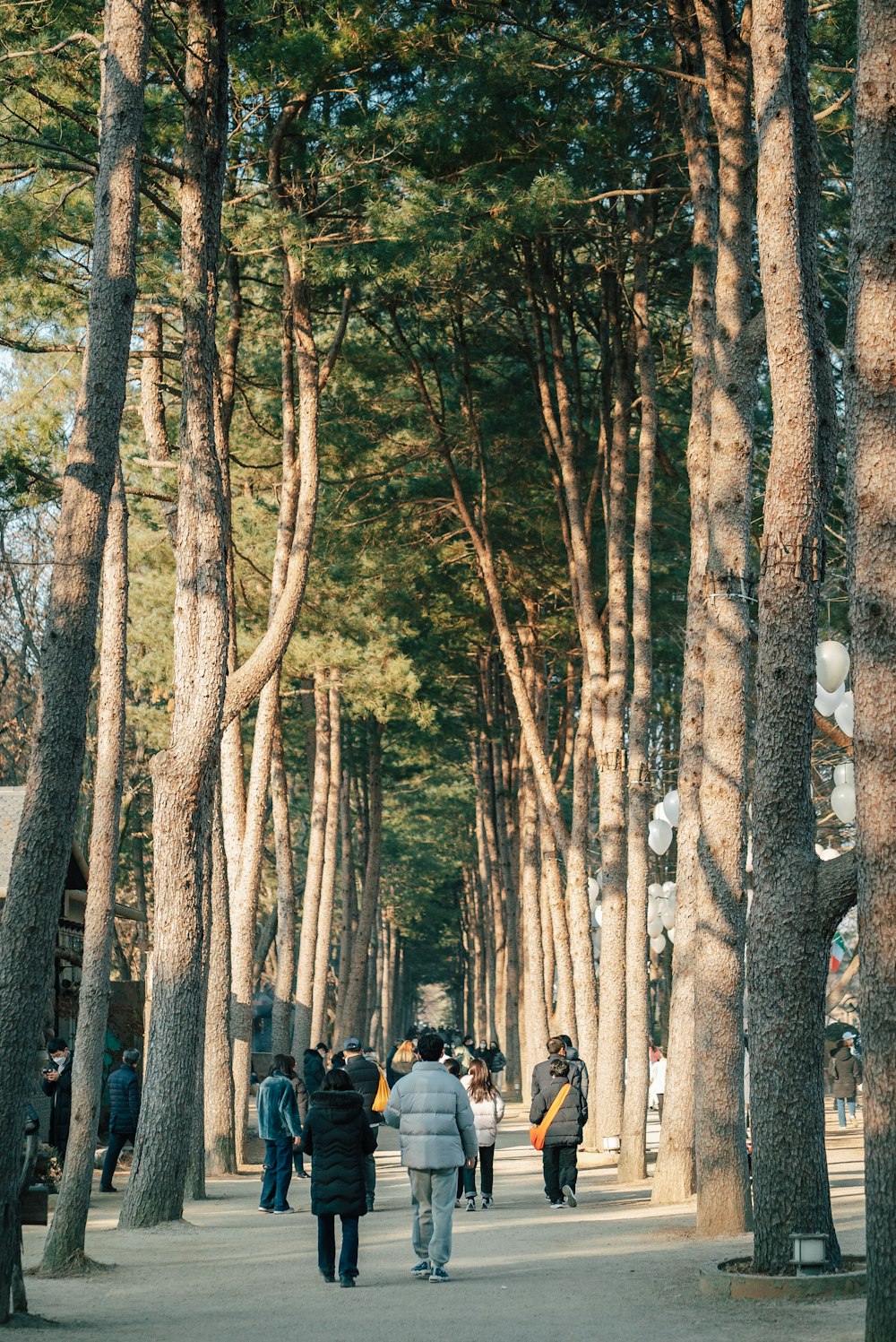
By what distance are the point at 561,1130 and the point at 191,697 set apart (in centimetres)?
544

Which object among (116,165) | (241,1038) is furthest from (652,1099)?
(116,165)

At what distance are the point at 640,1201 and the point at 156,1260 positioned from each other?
545 centimetres

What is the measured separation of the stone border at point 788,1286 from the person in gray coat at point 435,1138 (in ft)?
6.49

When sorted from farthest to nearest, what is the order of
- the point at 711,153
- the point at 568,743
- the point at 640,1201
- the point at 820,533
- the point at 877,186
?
the point at 568,743, the point at 711,153, the point at 640,1201, the point at 820,533, the point at 877,186

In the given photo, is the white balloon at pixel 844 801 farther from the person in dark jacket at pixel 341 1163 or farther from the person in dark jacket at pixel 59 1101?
the person in dark jacket at pixel 59 1101

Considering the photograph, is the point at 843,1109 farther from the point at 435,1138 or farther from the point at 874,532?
the point at 874,532

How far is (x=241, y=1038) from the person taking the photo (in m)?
20.6

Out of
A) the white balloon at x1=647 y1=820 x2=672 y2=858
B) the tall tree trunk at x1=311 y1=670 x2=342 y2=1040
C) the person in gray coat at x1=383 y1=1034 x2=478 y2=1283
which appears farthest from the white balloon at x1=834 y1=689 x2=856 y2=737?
the tall tree trunk at x1=311 y1=670 x2=342 y2=1040

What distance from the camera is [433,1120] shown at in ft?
32.4

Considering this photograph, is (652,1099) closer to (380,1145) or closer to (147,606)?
(380,1145)

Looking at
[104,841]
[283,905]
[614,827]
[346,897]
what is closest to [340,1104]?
[104,841]

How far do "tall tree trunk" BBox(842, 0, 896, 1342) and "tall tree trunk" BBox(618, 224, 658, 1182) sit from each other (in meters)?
10.3

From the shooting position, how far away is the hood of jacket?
9914 mm

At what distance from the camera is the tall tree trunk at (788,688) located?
8641 millimetres
